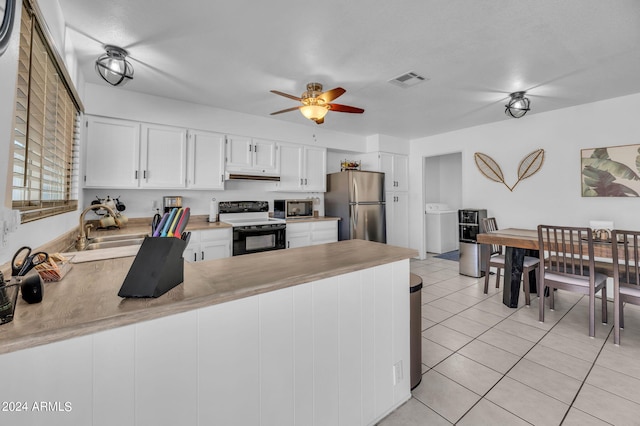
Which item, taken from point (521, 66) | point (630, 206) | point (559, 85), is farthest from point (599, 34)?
point (630, 206)

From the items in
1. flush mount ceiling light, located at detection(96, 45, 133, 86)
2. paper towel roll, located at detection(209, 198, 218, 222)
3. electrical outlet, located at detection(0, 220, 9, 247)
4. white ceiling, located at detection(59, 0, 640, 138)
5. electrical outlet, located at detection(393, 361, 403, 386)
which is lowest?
electrical outlet, located at detection(393, 361, 403, 386)

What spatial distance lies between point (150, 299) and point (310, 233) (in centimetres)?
352

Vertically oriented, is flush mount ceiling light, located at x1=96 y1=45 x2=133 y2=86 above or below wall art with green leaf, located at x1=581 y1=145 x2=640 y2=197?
above

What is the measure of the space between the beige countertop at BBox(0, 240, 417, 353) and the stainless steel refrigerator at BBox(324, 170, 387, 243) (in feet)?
9.86

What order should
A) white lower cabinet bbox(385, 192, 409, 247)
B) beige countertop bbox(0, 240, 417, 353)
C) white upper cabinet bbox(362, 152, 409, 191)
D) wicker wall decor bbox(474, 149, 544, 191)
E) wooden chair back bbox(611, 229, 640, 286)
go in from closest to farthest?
1. beige countertop bbox(0, 240, 417, 353)
2. wooden chair back bbox(611, 229, 640, 286)
3. wicker wall decor bbox(474, 149, 544, 191)
4. white upper cabinet bbox(362, 152, 409, 191)
5. white lower cabinet bbox(385, 192, 409, 247)

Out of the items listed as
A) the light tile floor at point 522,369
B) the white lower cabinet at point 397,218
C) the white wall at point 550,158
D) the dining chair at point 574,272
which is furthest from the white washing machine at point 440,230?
the dining chair at point 574,272

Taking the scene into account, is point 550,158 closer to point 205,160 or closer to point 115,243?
point 205,160

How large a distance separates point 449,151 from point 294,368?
Result: 489 cm

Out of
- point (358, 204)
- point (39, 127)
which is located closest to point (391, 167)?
point (358, 204)

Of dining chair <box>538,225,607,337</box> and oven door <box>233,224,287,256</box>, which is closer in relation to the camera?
dining chair <box>538,225,607,337</box>

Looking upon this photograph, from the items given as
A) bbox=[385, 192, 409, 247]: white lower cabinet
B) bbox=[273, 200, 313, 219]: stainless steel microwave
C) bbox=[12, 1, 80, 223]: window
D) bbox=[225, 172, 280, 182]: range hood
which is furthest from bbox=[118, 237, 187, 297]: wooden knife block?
bbox=[385, 192, 409, 247]: white lower cabinet

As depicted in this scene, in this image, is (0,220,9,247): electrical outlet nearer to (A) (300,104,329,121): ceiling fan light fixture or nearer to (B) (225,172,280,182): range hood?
(A) (300,104,329,121): ceiling fan light fixture

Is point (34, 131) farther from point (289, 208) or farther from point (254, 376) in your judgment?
point (289, 208)

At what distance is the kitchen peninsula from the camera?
2.37 feet
